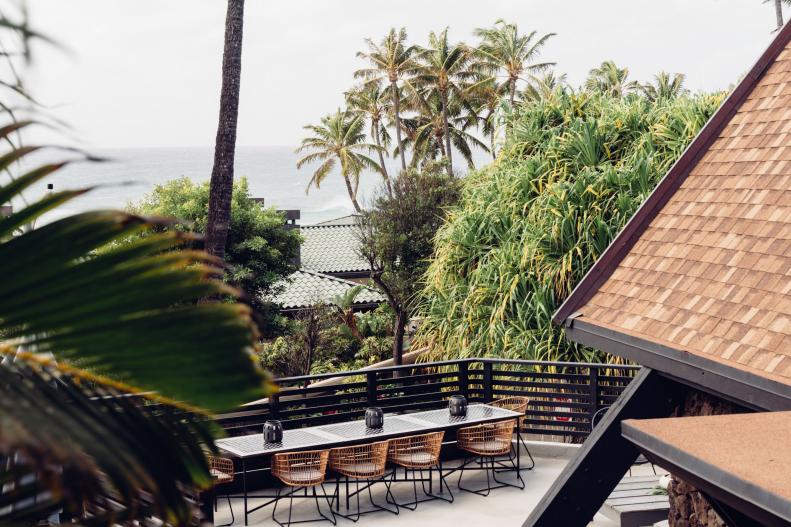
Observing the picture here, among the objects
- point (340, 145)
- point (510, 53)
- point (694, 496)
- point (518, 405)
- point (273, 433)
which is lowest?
point (518, 405)

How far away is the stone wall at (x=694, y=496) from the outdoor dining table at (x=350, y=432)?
15.3 feet

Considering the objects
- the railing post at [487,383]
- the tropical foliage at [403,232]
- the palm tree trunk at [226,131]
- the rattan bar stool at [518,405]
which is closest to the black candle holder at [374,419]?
the rattan bar stool at [518,405]

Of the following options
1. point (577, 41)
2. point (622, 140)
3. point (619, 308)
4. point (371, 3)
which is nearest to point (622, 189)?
point (622, 140)

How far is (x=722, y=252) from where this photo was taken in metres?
4.95

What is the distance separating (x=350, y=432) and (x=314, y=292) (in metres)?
22.1

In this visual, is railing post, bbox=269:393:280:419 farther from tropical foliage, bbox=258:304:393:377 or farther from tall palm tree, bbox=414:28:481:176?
tall palm tree, bbox=414:28:481:176

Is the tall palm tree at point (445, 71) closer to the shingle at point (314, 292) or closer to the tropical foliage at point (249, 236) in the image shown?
the shingle at point (314, 292)

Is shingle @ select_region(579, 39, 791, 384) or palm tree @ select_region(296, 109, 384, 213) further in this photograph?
palm tree @ select_region(296, 109, 384, 213)

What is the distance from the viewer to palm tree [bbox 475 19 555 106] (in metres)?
54.1

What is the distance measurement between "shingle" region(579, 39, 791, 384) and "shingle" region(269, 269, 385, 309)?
24.5 m

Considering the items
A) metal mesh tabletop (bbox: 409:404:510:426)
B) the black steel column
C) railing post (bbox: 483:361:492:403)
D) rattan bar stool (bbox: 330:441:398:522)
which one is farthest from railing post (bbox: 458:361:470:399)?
the black steel column

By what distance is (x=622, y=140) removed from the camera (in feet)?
51.5

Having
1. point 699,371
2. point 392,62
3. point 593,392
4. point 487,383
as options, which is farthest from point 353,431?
point 392,62

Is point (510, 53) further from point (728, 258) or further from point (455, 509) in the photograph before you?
point (728, 258)
